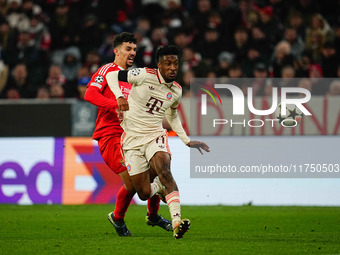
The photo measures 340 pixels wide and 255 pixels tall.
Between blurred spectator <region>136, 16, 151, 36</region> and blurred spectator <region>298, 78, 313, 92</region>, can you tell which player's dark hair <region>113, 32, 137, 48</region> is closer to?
blurred spectator <region>298, 78, 313, 92</region>

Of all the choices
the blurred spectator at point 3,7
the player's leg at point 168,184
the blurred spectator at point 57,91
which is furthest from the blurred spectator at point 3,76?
the player's leg at point 168,184

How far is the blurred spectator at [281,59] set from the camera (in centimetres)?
1389

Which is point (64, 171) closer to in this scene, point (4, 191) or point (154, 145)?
point (4, 191)

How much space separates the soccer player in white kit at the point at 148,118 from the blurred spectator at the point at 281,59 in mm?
5879

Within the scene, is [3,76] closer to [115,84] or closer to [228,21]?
[228,21]

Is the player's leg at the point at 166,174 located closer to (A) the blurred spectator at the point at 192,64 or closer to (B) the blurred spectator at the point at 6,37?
(A) the blurred spectator at the point at 192,64

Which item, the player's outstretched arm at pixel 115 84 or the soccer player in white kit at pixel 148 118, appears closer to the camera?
the player's outstretched arm at pixel 115 84

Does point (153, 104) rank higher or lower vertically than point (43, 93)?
higher

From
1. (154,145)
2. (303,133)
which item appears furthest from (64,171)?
(154,145)

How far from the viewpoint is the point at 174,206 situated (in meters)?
7.80

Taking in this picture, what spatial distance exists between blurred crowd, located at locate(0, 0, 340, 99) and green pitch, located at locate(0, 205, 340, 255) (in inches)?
116

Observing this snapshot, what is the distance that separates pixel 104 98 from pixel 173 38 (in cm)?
770

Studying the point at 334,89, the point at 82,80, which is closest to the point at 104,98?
the point at 334,89

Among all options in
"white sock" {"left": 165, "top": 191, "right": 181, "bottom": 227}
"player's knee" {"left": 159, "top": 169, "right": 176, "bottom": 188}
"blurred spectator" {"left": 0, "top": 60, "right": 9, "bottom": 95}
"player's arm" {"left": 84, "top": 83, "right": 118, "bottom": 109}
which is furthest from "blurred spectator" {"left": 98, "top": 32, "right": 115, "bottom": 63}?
"white sock" {"left": 165, "top": 191, "right": 181, "bottom": 227}
